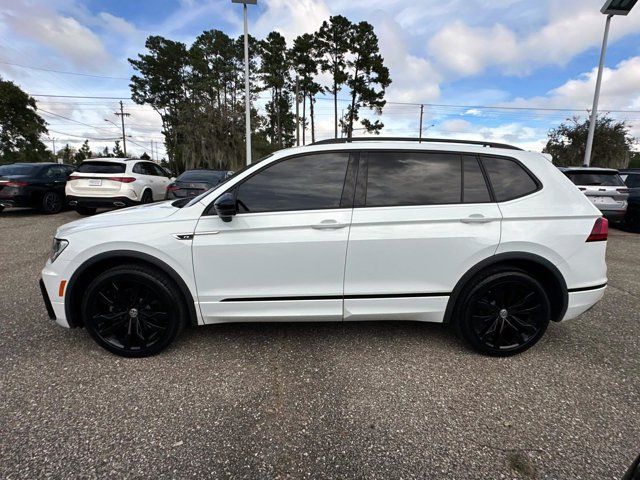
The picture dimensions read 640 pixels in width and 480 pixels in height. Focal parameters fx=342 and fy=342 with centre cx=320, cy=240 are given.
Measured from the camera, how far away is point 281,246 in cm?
260

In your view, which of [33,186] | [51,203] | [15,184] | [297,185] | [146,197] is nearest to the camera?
[297,185]

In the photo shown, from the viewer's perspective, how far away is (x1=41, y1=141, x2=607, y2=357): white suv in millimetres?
2619

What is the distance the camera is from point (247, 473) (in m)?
1.76

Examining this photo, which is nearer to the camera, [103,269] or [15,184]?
[103,269]

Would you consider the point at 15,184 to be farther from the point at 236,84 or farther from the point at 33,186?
the point at 236,84

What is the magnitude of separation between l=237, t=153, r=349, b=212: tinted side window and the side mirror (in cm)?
11

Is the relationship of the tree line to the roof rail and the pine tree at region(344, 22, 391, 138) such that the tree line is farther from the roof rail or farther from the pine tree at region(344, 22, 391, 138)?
the roof rail

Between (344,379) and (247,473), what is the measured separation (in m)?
0.97

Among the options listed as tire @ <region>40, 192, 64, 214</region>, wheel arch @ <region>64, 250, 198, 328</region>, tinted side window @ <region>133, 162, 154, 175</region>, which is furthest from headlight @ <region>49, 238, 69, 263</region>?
tire @ <region>40, 192, 64, 214</region>

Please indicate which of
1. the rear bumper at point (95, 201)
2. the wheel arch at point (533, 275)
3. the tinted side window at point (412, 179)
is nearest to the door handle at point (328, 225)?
the tinted side window at point (412, 179)

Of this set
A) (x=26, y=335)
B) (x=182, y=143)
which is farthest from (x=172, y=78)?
(x=26, y=335)

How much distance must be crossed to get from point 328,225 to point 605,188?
27.9ft

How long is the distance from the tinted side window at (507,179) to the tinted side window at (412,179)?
0.90 ft

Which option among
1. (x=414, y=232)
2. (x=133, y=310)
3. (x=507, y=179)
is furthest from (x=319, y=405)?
(x=507, y=179)
